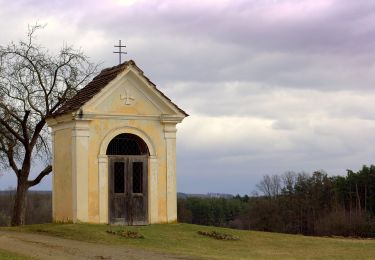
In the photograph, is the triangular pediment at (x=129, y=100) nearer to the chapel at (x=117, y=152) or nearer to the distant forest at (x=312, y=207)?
the chapel at (x=117, y=152)

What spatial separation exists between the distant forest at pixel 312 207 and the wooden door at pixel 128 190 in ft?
85.4

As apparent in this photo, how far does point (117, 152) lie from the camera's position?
2408cm

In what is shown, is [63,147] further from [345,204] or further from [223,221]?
[223,221]

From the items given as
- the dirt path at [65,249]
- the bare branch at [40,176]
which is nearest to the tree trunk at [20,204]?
the bare branch at [40,176]

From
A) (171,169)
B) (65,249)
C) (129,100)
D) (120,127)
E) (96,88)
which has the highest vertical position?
(96,88)

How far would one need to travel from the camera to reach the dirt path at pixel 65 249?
54.5 feet

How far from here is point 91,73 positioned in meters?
30.5

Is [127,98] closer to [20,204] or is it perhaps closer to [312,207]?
[20,204]

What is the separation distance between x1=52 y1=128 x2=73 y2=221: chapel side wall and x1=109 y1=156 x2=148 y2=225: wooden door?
1434 millimetres

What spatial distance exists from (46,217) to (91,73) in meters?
31.2

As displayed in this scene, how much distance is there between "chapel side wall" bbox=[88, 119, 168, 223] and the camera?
23.0m

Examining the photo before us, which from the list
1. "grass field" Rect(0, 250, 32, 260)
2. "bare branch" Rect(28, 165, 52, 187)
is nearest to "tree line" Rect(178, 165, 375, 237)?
"bare branch" Rect(28, 165, 52, 187)

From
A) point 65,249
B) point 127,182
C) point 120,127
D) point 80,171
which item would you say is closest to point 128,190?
point 127,182

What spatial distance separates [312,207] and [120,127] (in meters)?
45.2
